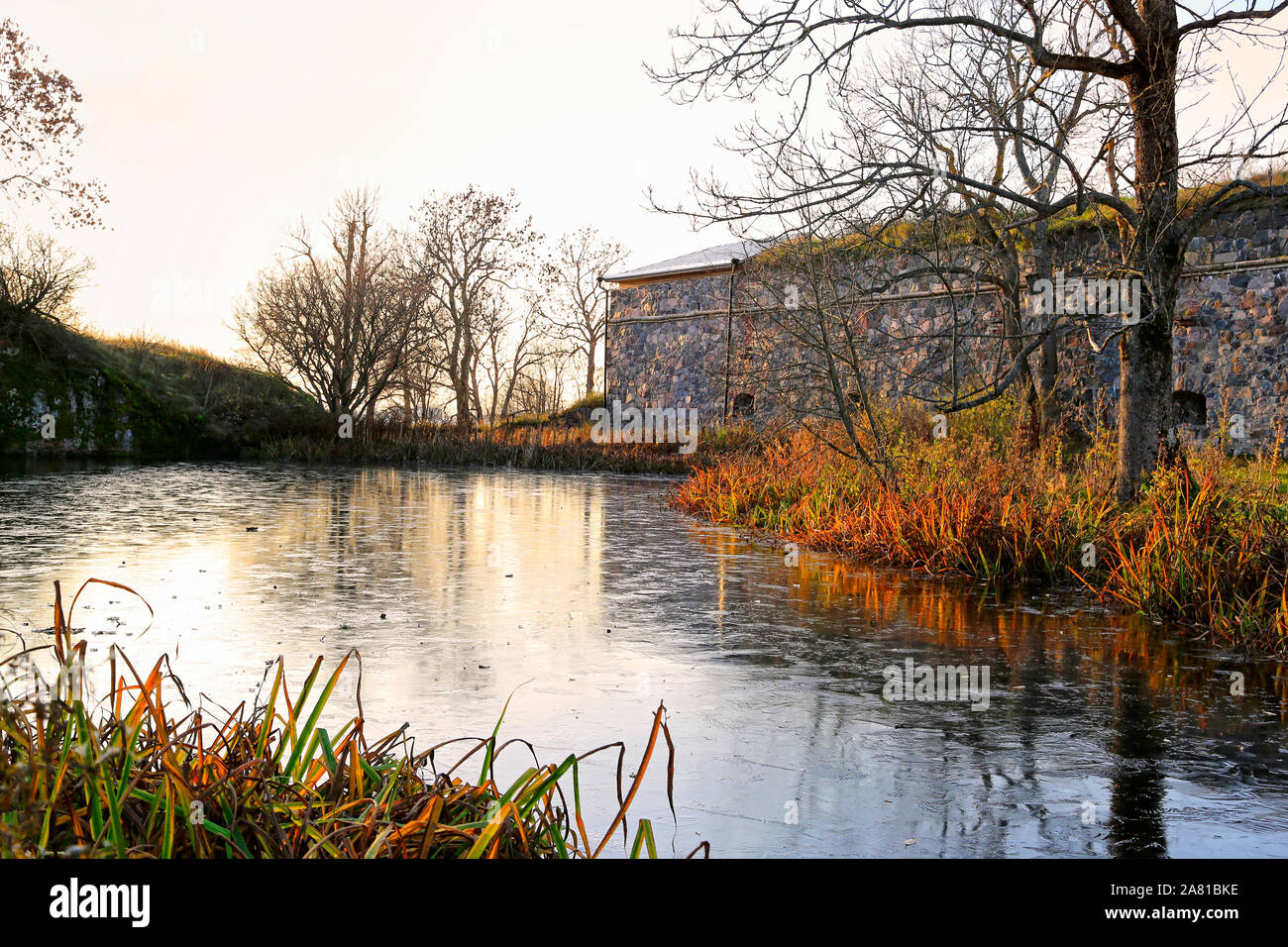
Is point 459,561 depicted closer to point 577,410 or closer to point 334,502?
point 334,502

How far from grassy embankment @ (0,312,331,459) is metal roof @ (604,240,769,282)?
405 inches

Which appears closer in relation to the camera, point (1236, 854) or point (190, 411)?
point (1236, 854)

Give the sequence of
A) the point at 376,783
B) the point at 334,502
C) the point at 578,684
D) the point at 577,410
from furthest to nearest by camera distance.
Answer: the point at 577,410, the point at 334,502, the point at 578,684, the point at 376,783

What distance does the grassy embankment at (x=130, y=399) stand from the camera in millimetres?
22781

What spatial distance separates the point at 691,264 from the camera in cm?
2991

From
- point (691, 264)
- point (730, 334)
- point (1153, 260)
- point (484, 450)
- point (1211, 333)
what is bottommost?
point (484, 450)

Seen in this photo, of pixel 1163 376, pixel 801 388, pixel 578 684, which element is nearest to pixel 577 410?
pixel 801 388

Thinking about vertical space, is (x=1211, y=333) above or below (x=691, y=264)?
below

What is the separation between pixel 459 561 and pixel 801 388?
14.4 ft

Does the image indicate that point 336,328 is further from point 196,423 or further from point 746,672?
point 746,672

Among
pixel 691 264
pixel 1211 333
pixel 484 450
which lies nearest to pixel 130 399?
pixel 484 450

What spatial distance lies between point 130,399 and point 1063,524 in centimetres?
2320
